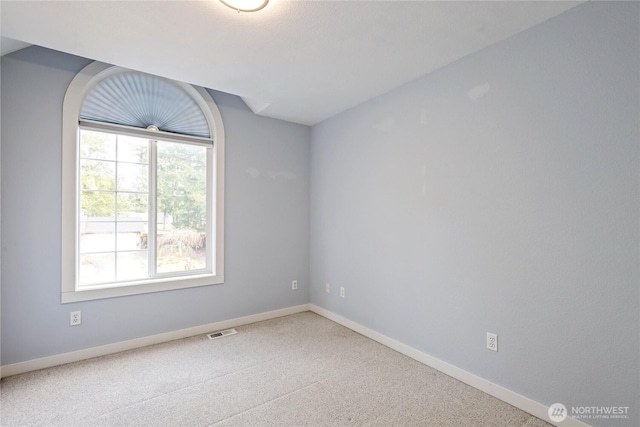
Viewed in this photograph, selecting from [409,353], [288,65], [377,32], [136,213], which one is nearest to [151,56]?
[288,65]

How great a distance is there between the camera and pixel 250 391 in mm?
2123

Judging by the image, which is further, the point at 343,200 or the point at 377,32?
the point at 343,200

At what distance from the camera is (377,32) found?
6.37ft

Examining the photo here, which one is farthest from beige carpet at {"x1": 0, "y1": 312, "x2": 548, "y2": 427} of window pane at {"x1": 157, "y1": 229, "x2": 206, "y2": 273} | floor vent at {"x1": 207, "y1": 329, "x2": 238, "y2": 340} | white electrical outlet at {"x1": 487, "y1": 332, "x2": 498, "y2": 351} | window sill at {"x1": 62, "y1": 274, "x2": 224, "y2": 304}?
window pane at {"x1": 157, "y1": 229, "x2": 206, "y2": 273}

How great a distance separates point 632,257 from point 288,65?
246cm

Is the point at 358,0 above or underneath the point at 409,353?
above

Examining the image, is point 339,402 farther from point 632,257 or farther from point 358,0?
point 358,0

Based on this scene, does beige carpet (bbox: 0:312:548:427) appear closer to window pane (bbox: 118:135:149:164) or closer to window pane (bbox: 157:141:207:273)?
window pane (bbox: 157:141:207:273)

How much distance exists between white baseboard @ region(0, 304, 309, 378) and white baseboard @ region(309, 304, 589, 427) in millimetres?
1079

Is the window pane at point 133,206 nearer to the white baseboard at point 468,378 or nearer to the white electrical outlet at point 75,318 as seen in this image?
the white electrical outlet at point 75,318

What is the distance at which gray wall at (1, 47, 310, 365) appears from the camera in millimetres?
2330

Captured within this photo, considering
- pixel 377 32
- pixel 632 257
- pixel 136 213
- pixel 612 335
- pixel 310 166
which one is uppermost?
pixel 377 32

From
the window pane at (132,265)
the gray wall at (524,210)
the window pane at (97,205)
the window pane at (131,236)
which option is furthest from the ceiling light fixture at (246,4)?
the window pane at (132,265)
